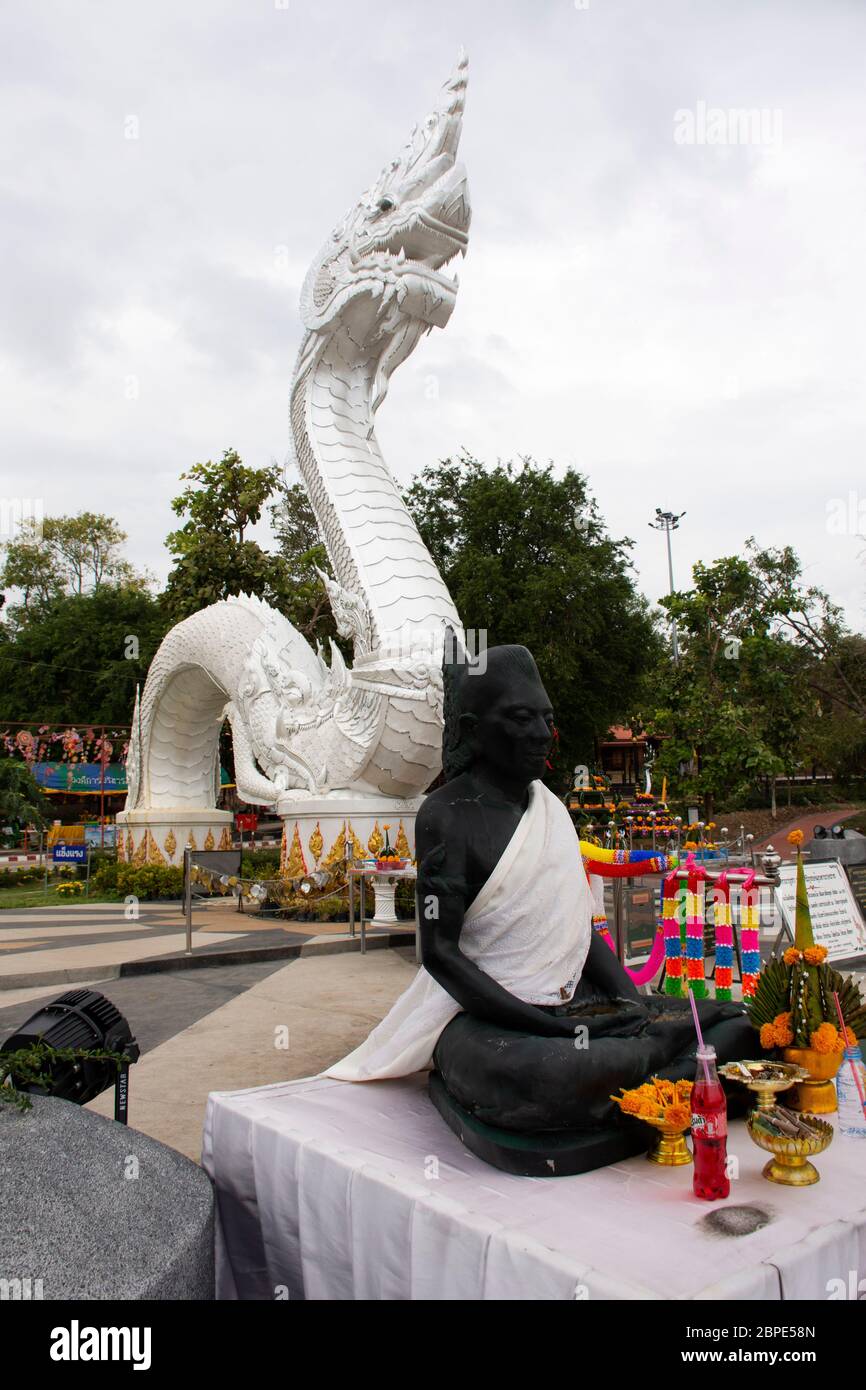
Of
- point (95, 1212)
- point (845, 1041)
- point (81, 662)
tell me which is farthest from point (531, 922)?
point (81, 662)

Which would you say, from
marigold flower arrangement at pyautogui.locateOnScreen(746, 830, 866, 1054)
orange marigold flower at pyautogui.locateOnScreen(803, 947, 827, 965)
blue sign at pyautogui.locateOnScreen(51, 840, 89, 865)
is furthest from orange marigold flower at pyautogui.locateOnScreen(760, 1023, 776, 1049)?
blue sign at pyautogui.locateOnScreen(51, 840, 89, 865)

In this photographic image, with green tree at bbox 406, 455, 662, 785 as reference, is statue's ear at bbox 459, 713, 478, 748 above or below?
below

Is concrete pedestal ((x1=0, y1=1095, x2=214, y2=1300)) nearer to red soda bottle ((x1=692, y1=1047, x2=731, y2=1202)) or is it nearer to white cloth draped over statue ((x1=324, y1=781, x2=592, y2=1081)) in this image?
white cloth draped over statue ((x1=324, y1=781, x2=592, y2=1081))

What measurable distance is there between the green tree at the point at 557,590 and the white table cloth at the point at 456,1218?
57.7 feet

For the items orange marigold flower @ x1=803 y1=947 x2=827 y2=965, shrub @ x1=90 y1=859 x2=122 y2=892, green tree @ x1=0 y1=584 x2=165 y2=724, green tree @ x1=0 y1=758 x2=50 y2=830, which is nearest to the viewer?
orange marigold flower @ x1=803 y1=947 x2=827 y2=965

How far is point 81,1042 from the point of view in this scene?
2.72 m

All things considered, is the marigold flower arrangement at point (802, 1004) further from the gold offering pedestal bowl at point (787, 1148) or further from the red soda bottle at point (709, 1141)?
the red soda bottle at point (709, 1141)

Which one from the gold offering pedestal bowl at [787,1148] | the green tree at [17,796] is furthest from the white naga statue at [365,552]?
the green tree at [17,796]

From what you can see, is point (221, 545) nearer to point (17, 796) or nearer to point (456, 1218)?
point (17, 796)

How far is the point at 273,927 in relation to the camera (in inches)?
381

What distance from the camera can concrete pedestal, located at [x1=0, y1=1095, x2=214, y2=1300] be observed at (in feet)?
6.02

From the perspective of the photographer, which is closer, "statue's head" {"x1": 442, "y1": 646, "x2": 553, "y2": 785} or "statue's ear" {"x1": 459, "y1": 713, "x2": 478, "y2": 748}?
"statue's head" {"x1": 442, "y1": 646, "x2": 553, "y2": 785}

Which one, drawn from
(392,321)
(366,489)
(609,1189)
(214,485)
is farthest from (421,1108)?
(214,485)
